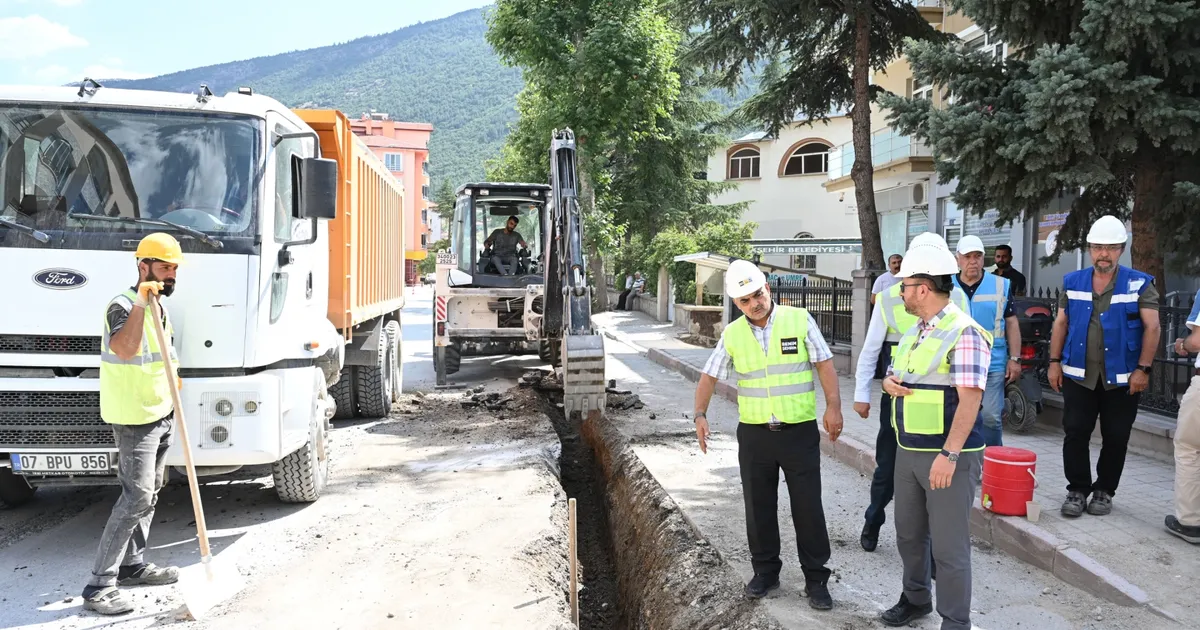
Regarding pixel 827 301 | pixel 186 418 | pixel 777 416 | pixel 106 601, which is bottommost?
pixel 106 601

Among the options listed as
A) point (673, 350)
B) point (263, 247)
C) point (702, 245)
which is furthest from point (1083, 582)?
point (702, 245)

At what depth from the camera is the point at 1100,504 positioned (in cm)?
570

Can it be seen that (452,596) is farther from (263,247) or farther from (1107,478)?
(1107,478)

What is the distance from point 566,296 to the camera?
9.91 metres

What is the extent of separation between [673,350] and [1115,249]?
41.5 ft

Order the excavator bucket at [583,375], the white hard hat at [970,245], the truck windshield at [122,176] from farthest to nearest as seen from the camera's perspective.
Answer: the excavator bucket at [583,375] < the white hard hat at [970,245] < the truck windshield at [122,176]

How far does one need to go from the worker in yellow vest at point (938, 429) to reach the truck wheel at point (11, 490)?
5956 millimetres

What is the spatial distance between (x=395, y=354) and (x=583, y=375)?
134 inches

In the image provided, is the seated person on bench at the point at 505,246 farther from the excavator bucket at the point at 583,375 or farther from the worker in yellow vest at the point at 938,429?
the worker in yellow vest at the point at 938,429

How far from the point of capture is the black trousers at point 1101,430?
18.3 feet

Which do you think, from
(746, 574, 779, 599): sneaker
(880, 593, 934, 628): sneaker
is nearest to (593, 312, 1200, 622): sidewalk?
(880, 593, 934, 628): sneaker

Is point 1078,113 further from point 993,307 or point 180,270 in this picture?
point 180,270

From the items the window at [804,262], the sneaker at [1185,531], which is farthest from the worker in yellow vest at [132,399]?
the window at [804,262]

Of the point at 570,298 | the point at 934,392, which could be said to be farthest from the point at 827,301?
the point at 934,392
